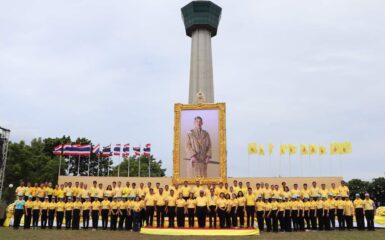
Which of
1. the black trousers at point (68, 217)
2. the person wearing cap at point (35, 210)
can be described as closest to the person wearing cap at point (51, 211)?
the person wearing cap at point (35, 210)

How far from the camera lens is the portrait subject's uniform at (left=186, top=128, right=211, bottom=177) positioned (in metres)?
18.2

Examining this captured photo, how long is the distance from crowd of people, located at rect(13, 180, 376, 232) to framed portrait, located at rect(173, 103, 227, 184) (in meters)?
5.46

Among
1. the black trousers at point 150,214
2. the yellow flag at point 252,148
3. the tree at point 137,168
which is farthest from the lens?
the tree at point 137,168

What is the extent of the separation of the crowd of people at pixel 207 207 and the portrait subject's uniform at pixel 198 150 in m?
5.56

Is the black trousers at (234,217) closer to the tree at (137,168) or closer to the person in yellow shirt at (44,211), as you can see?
the person in yellow shirt at (44,211)

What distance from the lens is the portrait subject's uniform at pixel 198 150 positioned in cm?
1819

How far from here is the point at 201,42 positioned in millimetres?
37062

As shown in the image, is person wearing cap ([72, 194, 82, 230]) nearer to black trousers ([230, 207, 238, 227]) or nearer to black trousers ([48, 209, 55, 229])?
black trousers ([48, 209, 55, 229])

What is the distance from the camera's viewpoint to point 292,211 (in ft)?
40.0

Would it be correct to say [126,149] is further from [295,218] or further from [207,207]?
[295,218]

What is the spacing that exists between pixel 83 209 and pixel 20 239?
348 centimetres

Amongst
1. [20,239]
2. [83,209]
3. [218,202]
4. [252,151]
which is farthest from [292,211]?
[252,151]

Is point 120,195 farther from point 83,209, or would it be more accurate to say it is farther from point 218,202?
point 218,202

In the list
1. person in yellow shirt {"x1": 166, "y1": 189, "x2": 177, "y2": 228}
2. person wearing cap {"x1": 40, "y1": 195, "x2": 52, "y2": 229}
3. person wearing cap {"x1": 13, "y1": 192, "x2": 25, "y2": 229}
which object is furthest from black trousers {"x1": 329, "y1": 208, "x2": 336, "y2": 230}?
person wearing cap {"x1": 13, "y1": 192, "x2": 25, "y2": 229}
